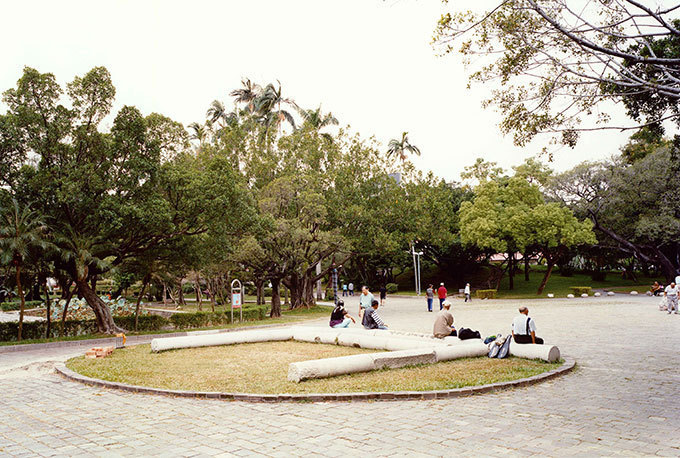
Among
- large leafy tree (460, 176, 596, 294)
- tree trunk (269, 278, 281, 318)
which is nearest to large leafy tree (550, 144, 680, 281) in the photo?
large leafy tree (460, 176, 596, 294)

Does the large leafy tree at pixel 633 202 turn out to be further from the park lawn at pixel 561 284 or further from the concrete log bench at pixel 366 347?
the concrete log bench at pixel 366 347

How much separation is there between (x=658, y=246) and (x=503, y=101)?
38779 millimetres

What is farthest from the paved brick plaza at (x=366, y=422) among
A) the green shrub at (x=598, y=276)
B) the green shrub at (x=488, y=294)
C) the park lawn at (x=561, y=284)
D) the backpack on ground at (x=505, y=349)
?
the green shrub at (x=598, y=276)

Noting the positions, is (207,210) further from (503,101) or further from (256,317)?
(503,101)

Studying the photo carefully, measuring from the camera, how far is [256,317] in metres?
27.7

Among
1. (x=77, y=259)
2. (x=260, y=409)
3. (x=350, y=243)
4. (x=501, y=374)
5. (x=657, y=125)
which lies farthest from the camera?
(x=350, y=243)

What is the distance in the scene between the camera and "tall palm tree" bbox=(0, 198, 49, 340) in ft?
54.0

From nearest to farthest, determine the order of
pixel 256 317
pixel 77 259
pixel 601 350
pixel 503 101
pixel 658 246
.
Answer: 1. pixel 503 101
2. pixel 601 350
3. pixel 77 259
4. pixel 256 317
5. pixel 658 246

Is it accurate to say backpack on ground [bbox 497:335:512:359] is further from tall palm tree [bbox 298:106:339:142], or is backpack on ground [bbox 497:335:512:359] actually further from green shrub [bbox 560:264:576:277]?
green shrub [bbox 560:264:576:277]

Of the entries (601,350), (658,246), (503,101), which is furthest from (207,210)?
(658,246)

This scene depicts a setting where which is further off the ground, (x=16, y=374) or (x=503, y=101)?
(x=503, y=101)

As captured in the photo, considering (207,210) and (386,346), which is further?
(207,210)

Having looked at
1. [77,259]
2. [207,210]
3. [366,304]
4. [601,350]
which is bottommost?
[601,350]

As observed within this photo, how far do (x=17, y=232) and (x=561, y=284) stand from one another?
46.4 meters
